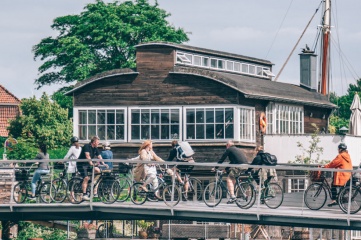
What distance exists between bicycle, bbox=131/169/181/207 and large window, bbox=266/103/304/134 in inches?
871

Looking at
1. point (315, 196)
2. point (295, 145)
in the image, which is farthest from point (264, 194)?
point (295, 145)

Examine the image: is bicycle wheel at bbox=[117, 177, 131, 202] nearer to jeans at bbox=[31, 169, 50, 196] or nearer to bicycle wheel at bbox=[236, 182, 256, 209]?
jeans at bbox=[31, 169, 50, 196]

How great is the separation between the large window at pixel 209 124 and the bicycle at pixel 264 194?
786 inches

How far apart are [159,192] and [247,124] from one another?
20201mm

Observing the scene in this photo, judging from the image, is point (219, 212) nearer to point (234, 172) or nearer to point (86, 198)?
point (234, 172)

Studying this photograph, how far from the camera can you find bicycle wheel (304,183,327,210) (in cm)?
3572

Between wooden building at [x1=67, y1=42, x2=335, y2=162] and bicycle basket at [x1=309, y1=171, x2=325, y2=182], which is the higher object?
wooden building at [x1=67, y1=42, x2=335, y2=162]

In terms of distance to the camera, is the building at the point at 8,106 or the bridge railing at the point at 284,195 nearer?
the bridge railing at the point at 284,195

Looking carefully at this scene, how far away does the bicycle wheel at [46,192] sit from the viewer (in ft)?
133

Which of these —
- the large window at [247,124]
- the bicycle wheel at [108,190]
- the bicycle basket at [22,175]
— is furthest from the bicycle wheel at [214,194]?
the large window at [247,124]

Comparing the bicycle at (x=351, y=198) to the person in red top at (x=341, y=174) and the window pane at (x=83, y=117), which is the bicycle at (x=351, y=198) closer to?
the person in red top at (x=341, y=174)

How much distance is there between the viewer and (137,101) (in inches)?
2324

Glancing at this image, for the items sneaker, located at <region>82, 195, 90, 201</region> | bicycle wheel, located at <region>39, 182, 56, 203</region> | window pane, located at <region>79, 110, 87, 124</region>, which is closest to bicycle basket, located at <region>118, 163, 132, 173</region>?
sneaker, located at <region>82, 195, 90, 201</region>

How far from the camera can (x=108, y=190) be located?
39500 millimetres
